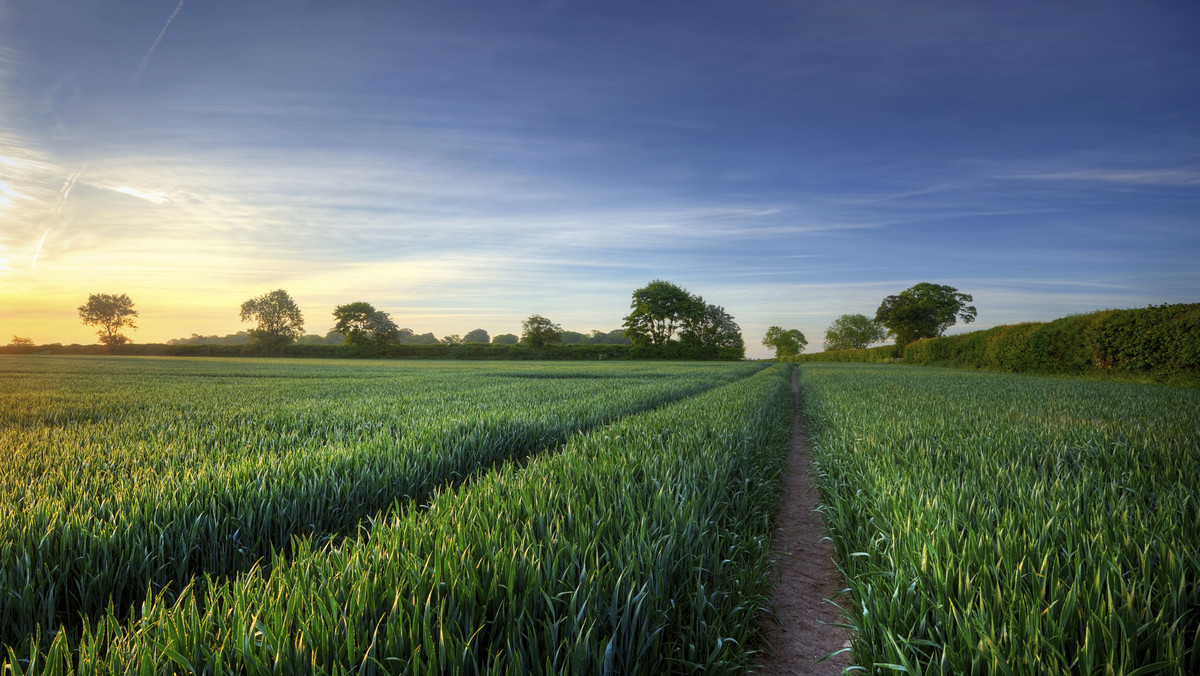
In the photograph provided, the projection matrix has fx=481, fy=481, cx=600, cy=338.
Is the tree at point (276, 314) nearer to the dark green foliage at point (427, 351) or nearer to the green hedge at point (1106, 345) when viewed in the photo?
the dark green foliage at point (427, 351)

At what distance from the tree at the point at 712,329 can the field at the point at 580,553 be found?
82.1m

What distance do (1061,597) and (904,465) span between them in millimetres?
2609

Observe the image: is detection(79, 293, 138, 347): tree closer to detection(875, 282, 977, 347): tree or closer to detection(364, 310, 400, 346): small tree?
detection(364, 310, 400, 346): small tree

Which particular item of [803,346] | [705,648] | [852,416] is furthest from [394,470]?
[803,346]

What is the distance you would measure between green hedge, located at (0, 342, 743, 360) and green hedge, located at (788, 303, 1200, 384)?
4947 cm

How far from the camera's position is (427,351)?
7831cm

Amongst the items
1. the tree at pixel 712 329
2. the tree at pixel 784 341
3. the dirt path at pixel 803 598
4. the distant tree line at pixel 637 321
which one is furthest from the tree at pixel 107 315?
the tree at pixel 784 341

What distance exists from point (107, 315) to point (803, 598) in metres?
134

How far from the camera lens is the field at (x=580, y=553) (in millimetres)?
1835

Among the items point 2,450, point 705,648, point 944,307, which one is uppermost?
point 944,307

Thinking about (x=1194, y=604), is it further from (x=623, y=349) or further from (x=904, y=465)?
(x=623, y=349)

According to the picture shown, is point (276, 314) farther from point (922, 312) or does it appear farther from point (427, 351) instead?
point (922, 312)

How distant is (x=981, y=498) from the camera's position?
3271mm

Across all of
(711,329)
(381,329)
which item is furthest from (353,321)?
(711,329)
